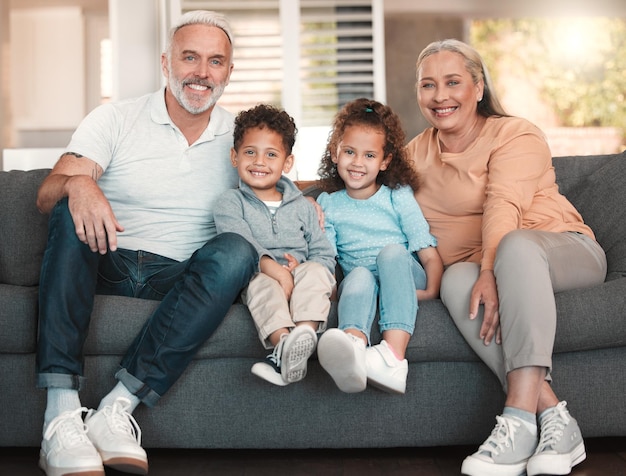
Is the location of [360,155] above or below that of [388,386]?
above

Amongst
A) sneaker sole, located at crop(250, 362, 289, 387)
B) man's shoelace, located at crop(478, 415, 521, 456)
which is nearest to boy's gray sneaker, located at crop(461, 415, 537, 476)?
man's shoelace, located at crop(478, 415, 521, 456)

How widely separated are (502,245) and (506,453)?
0.46m

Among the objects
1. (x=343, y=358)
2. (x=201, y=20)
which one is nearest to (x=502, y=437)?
(x=343, y=358)

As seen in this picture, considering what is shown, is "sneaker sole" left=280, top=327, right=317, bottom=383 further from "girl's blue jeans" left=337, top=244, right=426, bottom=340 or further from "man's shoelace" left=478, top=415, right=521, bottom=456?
"man's shoelace" left=478, top=415, right=521, bottom=456

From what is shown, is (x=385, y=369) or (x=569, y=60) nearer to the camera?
(x=385, y=369)

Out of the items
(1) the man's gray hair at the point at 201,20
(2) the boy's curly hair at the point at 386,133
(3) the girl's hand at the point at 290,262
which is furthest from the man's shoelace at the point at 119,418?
(1) the man's gray hair at the point at 201,20

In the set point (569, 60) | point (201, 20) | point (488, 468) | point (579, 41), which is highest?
point (579, 41)

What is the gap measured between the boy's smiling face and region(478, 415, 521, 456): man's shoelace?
87 centimetres

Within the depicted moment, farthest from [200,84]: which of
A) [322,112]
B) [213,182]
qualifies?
[322,112]

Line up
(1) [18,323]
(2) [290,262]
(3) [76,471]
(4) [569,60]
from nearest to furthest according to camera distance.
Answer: (3) [76,471]
(1) [18,323]
(2) [290,262]
(4) [569,60]

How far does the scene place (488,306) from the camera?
1670 mm

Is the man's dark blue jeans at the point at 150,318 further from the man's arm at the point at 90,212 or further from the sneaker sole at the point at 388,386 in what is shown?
the sneaker sole at the point at 388,386

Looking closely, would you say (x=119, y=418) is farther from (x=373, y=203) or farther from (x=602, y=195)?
(x=602, y=195)

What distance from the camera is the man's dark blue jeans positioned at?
161 cm
